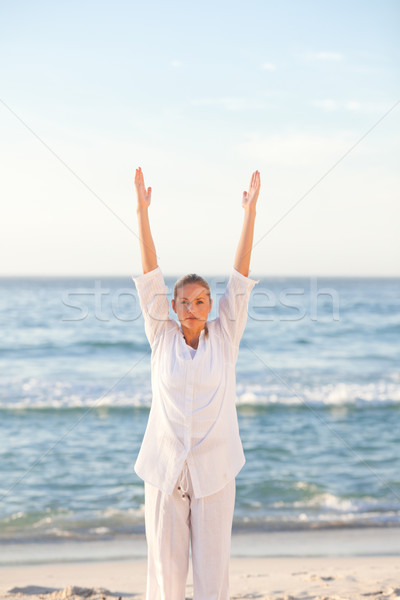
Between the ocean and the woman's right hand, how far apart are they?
3589 mm

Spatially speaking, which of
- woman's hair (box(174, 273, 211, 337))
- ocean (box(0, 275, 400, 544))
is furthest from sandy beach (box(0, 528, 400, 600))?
woman's hair (box(174, 273, 211, 337))

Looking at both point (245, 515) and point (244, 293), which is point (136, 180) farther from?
point (245, 515)

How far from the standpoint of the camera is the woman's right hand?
3010 mm

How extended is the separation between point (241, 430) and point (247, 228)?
6989 millimetres

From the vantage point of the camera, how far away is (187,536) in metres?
2.70

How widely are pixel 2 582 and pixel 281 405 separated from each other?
7.33 meters

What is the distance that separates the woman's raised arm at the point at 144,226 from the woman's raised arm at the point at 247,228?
0.40 meters

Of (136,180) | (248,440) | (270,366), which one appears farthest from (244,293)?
(270,366)

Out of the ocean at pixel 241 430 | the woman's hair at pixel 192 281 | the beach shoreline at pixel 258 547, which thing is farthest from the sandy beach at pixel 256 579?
the woman's hair at pixel 192 281

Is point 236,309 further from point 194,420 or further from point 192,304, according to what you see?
point 194,420

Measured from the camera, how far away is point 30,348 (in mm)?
18016

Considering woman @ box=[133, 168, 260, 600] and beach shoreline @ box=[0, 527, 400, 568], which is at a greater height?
woman @ box=[133, 168, 260, 600]

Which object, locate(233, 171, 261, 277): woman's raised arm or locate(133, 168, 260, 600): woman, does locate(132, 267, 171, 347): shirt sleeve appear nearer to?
locate(133, 168, 260, 600): woman

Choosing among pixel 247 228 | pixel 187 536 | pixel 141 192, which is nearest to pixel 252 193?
pixel 247 228
